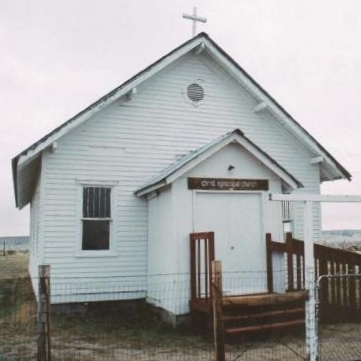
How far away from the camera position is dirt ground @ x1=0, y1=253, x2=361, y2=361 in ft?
29.2

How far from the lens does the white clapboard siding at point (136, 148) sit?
13148 millimetres

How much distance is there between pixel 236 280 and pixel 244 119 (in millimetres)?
5369

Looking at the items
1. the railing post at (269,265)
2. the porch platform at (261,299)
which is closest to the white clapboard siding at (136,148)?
the railing post at (269,265)

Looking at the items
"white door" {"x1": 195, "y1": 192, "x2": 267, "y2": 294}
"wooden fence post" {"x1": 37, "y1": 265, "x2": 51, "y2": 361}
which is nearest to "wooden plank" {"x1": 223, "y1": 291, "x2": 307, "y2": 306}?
"wooden fence post" {"x1": 37, "y1": 265, "x2": 51, "y2": 361}

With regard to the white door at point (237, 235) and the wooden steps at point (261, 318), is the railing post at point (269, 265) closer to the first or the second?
the white door at point (237, 235)

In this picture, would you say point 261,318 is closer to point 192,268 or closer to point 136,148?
point 192,268

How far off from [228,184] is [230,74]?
14.4 feet

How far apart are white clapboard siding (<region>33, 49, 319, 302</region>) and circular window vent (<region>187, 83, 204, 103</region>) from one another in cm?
16

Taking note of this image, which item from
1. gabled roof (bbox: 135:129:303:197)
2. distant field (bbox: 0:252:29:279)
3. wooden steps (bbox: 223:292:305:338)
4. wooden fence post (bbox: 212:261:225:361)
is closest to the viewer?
wooden fence post (bbox: 212:261:225:361)

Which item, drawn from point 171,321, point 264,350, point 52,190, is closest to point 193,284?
point 171,321

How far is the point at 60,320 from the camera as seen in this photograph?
40.8ft

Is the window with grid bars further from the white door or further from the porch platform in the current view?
the porch platform

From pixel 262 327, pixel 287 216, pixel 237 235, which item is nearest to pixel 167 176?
pixel 237 235

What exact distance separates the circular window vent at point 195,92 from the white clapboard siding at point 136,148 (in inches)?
6.1
